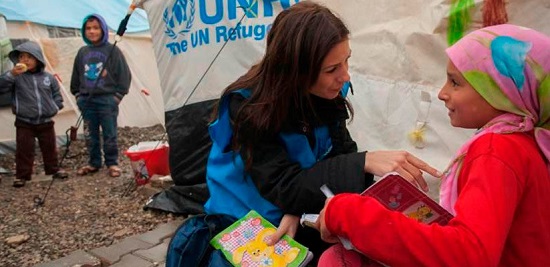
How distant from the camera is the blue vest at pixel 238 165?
5.36ft

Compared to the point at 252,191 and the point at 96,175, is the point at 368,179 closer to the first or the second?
the point at 252,191

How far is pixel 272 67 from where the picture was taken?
161 cm

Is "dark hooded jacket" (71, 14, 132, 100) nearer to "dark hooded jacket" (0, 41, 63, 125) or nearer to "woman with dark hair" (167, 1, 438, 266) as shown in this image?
"dark hooded jacket" (0, 41, 63, 125)

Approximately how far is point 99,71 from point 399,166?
503 cm

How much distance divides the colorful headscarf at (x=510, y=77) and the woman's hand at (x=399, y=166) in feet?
0.58

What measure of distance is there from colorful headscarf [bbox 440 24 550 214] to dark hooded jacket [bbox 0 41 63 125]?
17.8 ft

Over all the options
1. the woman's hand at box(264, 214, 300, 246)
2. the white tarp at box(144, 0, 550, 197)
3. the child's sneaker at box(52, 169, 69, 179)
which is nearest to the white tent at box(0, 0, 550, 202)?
the white tarp at box(144, 0, 550, 197)

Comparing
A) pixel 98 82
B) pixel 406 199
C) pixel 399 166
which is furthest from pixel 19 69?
pixel 406 199

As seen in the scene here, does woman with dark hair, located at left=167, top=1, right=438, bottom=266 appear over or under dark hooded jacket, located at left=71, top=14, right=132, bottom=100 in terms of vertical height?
over

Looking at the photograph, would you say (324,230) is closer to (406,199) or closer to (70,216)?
(406,199)

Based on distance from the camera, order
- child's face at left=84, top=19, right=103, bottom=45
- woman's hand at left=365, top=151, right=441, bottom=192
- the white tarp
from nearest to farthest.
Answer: woman's hand at left=365, top=151, right=441, bottom=192 < the white tarp < child's face at left=84, top=19, right=103, bottom=45

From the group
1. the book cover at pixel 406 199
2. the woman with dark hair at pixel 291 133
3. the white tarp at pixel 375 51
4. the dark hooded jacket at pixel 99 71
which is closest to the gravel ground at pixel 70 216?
the dark hooded jacket at pixel 99 71

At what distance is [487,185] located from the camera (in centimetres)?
110

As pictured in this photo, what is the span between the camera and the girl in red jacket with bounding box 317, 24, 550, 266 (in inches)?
42.8
